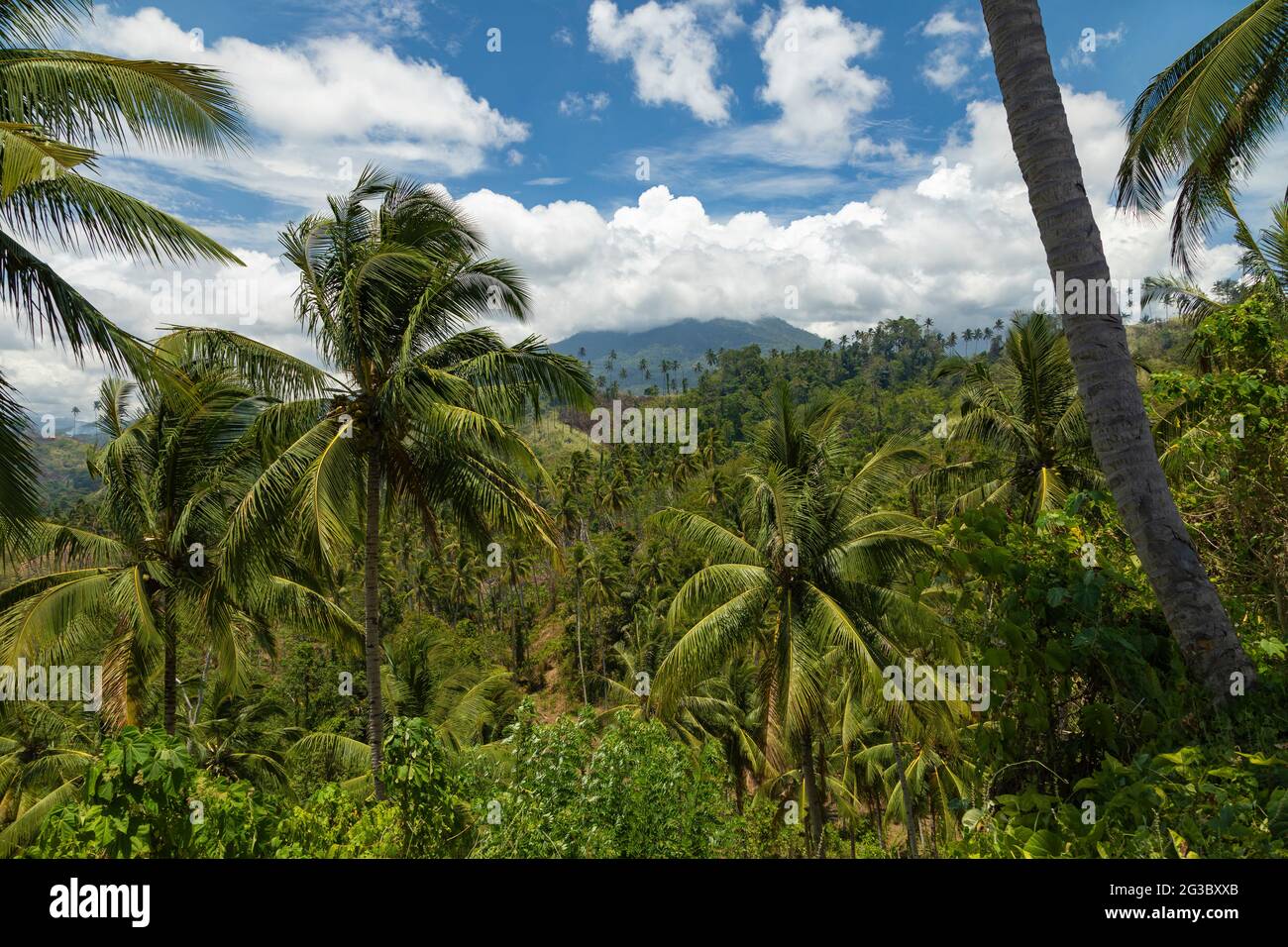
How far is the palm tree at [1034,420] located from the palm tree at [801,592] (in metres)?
2.19

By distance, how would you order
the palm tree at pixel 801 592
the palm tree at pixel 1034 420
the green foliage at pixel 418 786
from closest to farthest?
1. the green foliage at pixel 418 786
2. the palm tree at pixel 801 592
3. the palm tree at pixel 1034 420

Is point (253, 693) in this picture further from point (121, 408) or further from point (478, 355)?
point (478, 355)

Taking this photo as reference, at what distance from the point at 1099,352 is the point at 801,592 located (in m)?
8.35

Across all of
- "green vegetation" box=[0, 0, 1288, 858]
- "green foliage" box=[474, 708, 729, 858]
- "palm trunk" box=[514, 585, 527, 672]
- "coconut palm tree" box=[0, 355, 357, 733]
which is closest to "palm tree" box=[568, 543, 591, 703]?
"palm trunk" box=[514, 585, 527, 672]

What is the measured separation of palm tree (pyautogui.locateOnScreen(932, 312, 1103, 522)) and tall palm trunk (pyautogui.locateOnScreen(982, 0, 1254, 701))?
9234mm

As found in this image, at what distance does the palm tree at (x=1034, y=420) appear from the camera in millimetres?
12750

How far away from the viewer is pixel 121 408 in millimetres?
11188

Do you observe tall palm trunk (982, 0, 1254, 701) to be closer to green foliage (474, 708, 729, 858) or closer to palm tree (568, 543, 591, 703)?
green foliage (474, 708, 729, 858)

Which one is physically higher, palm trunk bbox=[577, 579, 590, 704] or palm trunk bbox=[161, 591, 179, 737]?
palm trunk bbox=[161, 591, 179, 737]

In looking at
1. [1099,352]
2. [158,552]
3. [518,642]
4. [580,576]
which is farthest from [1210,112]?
[518,642]

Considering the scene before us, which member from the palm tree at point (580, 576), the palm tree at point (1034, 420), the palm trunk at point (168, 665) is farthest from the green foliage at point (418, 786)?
the palm tree at point (580, 576)

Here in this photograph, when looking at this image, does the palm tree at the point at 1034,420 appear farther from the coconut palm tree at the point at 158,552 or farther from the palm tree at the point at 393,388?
the coconut palm tree at the point at 158,552

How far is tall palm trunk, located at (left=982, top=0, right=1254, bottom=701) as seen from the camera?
3.77 metres
